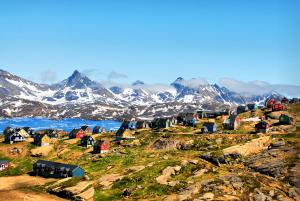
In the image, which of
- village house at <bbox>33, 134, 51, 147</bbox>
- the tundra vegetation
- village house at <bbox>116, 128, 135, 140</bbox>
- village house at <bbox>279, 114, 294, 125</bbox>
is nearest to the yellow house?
village house at <bbox>33, 134, 51, 147</bbox>

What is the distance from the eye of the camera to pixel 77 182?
103 m

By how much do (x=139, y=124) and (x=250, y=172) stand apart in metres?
92.1

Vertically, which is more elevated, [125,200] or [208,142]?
[208,142]

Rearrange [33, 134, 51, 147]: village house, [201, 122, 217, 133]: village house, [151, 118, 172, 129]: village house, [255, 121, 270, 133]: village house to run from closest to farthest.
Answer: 1. [255, 121, 270, 133]: village house
2. [201, 122, 217, 133]: village house
3. [33, 134, 51, 147]: village house
4. [151, 118, 172, 129]: village house

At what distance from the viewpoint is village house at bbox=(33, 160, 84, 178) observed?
112 meters

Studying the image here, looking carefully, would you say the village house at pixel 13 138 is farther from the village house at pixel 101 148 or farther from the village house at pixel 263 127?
the village house at pixel 263 127

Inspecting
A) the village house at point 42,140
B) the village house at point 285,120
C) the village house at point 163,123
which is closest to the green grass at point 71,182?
the village house at point 42,140

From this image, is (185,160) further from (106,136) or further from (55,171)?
(106,136)

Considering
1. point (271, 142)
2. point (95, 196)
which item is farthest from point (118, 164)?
point (271, 142)

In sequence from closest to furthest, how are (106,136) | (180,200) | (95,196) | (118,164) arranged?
(180,200) < (95,196) < (118,164) < (106,136)

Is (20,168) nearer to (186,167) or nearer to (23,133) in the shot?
(23,133)

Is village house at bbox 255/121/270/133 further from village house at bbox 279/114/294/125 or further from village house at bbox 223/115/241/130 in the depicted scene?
Result: village house at bbox 279/114/294/125

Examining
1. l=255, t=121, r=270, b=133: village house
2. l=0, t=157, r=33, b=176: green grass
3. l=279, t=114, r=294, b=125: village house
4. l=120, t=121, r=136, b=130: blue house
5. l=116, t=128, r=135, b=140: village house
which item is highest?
l=279, t=114, r=294, b=125: village house

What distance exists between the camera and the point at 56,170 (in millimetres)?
117250
